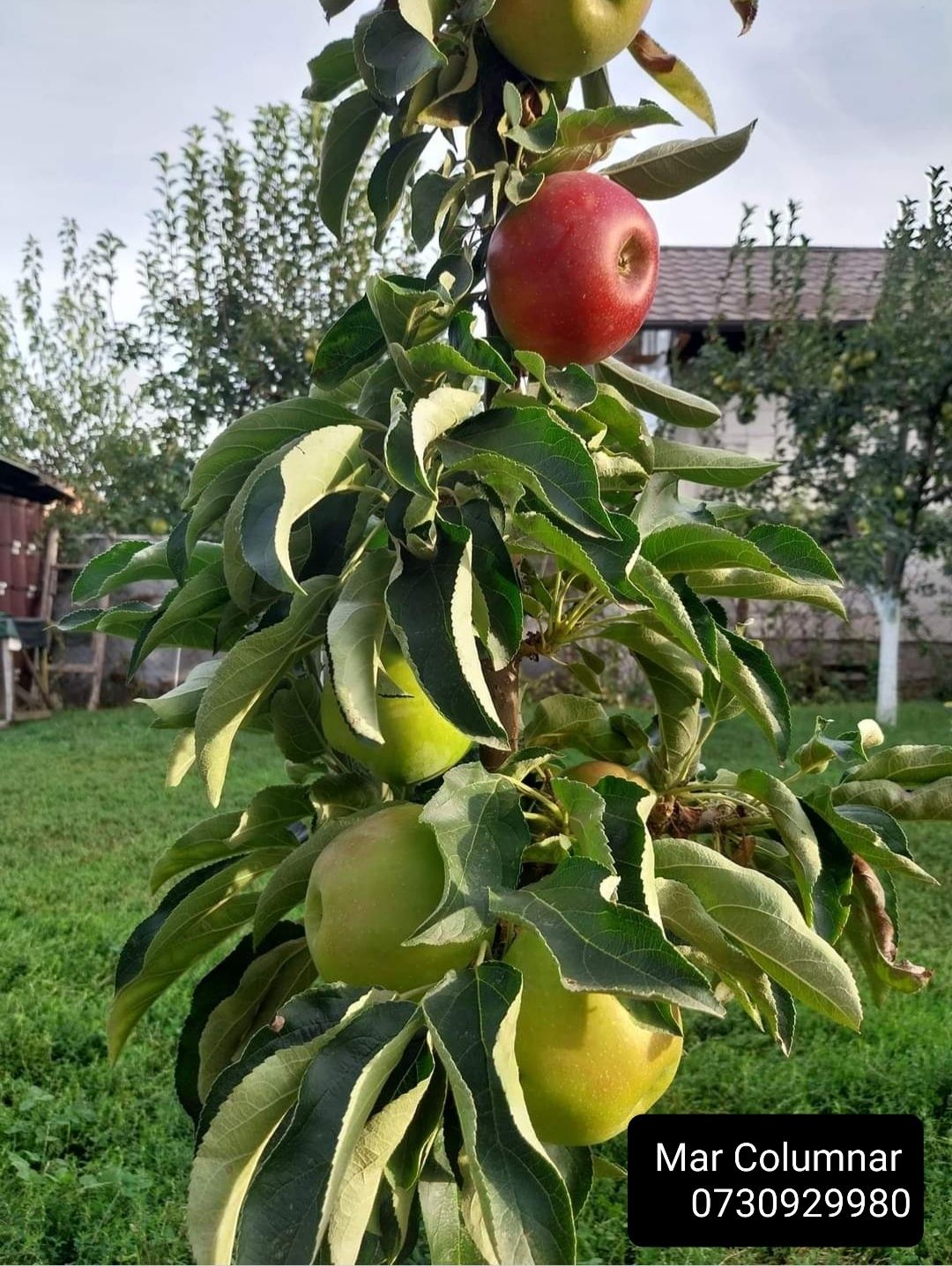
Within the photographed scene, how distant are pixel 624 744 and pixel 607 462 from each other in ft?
0.95

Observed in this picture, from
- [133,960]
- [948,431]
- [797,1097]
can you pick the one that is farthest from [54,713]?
[133,960]

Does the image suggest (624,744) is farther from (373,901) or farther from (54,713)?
(54,713)

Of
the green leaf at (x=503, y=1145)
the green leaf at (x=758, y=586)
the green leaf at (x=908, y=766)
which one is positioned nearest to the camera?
the green leaf at (x=503, y=1145)

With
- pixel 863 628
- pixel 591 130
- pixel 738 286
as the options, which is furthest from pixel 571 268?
pixel 738 286

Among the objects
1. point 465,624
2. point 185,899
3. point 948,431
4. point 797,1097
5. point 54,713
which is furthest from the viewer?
point 54,713

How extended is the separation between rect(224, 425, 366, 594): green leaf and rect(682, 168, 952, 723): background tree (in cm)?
648

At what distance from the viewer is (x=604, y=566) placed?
75 cm

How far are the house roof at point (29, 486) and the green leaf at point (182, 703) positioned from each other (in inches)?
311

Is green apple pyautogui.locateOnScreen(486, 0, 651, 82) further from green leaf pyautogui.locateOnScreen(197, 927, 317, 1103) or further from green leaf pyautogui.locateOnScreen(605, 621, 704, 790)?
green leaf pyautogui.locateOnScreen(197, 927, 317, 1103)

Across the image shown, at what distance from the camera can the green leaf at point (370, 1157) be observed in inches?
26.6

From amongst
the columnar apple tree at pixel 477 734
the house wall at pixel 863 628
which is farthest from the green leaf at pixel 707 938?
the house wall at pixel 863 628

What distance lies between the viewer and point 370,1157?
697 mm

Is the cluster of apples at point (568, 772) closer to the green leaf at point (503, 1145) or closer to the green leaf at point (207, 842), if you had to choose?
the green leaf at point (503, 1145)

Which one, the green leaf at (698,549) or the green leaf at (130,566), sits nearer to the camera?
the green leaf at (698,549)
